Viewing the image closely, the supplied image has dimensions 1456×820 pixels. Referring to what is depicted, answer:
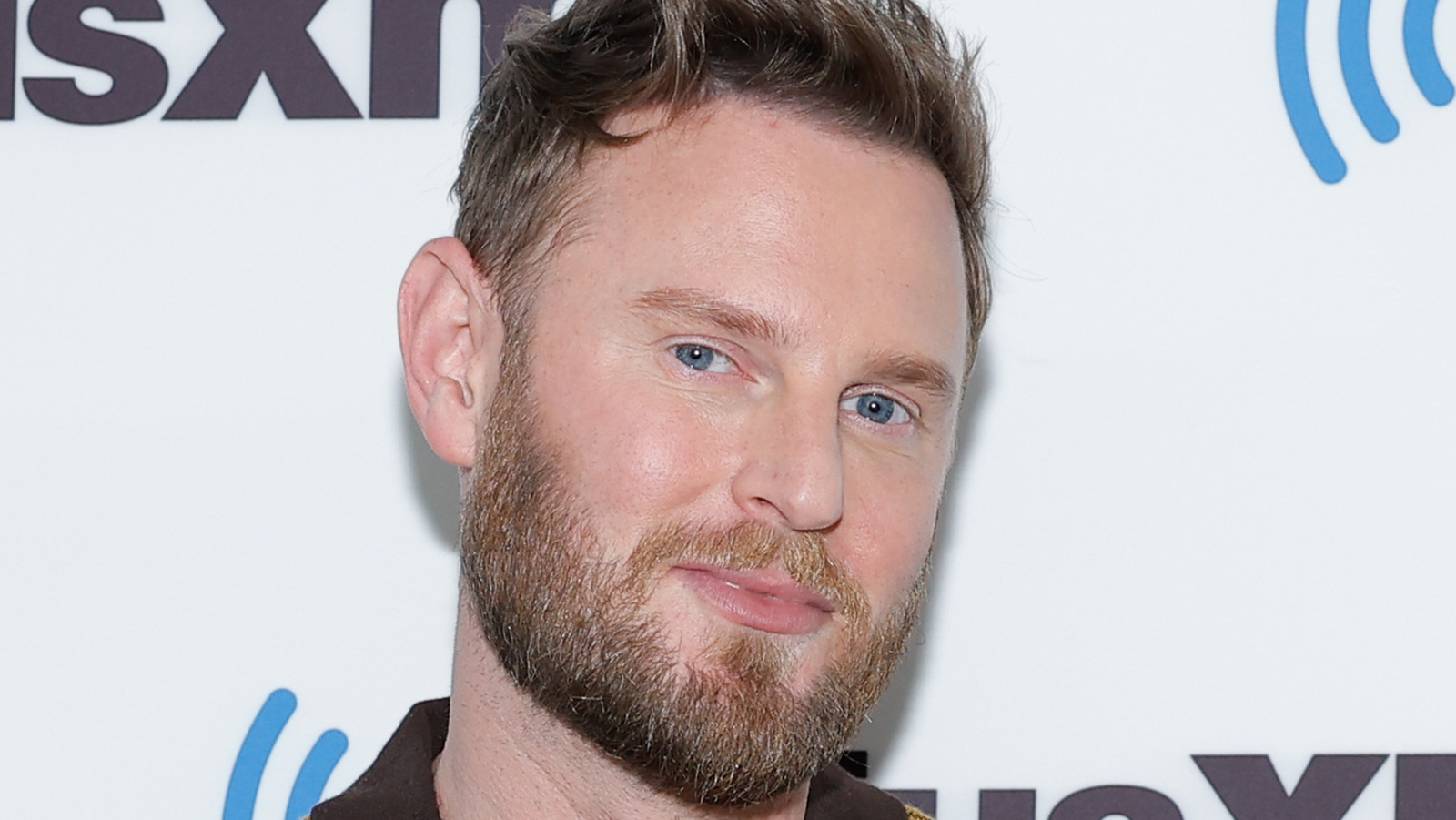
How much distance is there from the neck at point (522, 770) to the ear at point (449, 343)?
18 centimetres

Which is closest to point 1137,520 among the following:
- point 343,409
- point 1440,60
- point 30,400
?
point 1440,60

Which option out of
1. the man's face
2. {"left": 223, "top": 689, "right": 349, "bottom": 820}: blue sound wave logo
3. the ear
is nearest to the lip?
the man's face

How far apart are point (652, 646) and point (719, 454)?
165mm

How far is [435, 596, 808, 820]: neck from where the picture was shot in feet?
4.87

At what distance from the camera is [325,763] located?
194cm

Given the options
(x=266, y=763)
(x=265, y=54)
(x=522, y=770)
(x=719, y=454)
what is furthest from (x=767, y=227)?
(x=266, y=763)

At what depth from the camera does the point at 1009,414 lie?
1.94m

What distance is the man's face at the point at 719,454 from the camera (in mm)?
1363

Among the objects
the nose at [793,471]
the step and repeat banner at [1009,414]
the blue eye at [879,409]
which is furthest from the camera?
the step and repeat banner at [1009,414]

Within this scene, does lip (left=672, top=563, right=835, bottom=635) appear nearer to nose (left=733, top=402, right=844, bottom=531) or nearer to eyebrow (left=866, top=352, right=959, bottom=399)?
nose (left=733, top=402, right=844, bottom=531)

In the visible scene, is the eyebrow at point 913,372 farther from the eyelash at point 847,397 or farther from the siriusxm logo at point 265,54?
→ the siriusxm logo at point 265,54

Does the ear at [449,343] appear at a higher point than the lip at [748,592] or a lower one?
higher

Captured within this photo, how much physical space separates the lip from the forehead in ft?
0.67

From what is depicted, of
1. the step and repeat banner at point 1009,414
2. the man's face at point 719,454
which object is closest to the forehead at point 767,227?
the man's face at point 719,454
